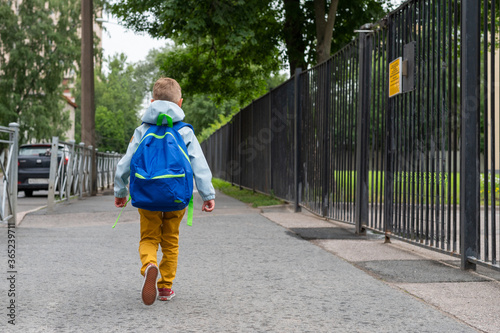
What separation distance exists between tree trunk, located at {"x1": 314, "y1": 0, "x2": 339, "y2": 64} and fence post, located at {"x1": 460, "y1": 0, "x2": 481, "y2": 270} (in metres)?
9.54

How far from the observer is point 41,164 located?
17.5 m

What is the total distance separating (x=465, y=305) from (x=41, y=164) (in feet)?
48.9

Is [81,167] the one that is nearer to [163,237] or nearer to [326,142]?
[326,142]

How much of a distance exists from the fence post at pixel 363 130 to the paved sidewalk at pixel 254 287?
1.19 ft

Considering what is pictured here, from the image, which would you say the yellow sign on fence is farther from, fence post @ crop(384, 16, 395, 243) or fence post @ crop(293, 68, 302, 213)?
fence post @ crop(293, 68, 302, 213)

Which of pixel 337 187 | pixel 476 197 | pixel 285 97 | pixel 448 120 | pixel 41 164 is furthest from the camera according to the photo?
pixel 41 164

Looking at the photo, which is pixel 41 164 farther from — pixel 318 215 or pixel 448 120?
pixel 448 120

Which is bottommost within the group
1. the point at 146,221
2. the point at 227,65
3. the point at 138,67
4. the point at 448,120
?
the point at 146,221

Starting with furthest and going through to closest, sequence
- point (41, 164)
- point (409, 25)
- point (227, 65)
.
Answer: point (227, 65)
point (41, 164)
point (409, 25)

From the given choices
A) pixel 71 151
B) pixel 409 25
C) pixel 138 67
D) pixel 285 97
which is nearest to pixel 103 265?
pixel 409 25

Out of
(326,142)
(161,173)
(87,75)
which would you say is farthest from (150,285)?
(87,75)

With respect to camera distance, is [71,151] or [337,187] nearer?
[337,187]

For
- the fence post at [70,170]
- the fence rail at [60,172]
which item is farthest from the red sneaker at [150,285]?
the fence post at [70,170]

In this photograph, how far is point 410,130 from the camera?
251 inches
